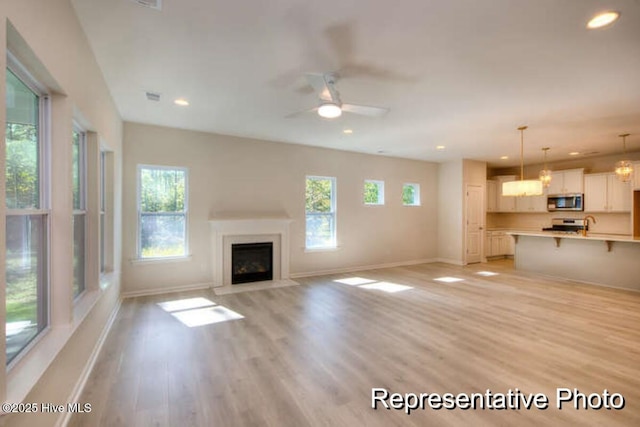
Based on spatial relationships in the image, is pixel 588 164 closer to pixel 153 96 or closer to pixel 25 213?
pixel 153 96

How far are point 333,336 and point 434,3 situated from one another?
10.2 ft

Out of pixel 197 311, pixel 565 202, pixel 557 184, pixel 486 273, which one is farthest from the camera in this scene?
pixel 557 184

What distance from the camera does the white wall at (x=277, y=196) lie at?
15.9ft

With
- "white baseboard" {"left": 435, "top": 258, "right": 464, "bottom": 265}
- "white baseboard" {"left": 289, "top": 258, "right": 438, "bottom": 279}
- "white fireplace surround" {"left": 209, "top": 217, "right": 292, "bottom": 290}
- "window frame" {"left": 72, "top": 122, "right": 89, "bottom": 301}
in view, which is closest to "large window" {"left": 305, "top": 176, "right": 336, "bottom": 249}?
"white baseboard" {"left": 289, "top": 258, "right": 438, "bottom": 279}

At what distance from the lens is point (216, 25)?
224cm

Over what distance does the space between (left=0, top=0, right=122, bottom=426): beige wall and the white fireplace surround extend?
2418 millimetres

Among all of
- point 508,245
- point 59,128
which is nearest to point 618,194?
point 508,245

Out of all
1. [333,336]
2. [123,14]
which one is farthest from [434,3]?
[333,336]

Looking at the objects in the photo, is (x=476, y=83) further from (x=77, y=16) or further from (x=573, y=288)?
(x=573, y=288)

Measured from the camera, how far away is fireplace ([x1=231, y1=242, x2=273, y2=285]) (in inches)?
218

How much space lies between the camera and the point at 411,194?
7.99m

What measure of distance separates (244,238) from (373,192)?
11.1 feet

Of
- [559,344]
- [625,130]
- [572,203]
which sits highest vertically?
[625,130]

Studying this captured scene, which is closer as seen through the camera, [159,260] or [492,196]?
[159,260]
